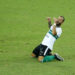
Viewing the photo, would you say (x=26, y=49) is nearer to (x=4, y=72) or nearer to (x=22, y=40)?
(x=22, y=40)

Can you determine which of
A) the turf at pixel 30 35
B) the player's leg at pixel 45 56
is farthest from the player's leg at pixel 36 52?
the player's leg at pixel 45 56

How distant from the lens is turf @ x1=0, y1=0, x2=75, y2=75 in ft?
27.6

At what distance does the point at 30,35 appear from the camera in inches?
480

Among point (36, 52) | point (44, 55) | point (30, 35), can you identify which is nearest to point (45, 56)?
point (44, 55)

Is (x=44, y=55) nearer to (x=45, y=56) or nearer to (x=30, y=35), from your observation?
(x=45, y=56)

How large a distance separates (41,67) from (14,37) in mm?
3602

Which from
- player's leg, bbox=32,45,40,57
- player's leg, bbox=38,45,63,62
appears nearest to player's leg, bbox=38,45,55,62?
player's leg, bbox=38,45,63,62

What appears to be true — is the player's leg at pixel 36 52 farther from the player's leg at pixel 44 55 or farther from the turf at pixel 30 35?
the player's leg at pixel 44 55

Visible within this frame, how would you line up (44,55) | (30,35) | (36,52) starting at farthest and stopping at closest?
(30,35)
(36,52)
(44,55)

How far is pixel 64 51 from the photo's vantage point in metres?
10.3

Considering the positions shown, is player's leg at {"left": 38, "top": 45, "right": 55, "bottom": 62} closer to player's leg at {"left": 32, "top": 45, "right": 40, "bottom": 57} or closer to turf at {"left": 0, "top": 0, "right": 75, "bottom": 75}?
turf at {"left": 0, "top": 0, "right": 75, "bottom": 75}

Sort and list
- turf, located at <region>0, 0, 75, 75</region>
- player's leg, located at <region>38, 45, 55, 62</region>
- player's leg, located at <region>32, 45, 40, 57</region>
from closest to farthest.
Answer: turf, located at <region>0, 0, 75, 75</region> → player's leg, located at <region>38, 45, 55, 62</region> → player's leg, located at <region>32, 45, 40, 57</region>

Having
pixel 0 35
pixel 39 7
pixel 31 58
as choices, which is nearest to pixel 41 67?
pixel 31 58

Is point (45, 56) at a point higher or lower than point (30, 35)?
lower
